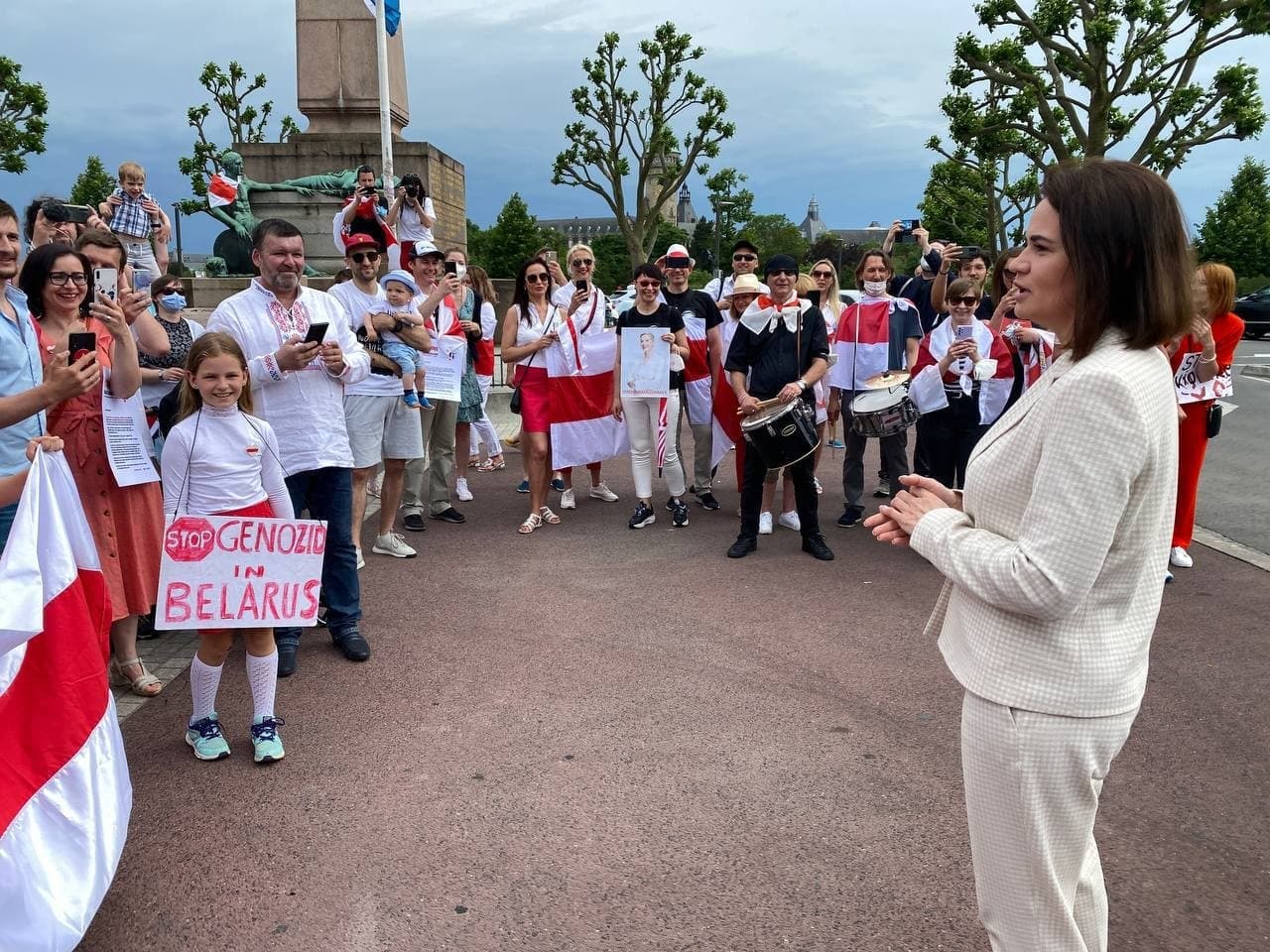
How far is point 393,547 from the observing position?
287 inches

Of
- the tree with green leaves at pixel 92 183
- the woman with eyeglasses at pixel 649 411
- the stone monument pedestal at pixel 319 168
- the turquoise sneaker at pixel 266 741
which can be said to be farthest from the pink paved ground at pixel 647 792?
the tree with green leaves at pixel 92 183

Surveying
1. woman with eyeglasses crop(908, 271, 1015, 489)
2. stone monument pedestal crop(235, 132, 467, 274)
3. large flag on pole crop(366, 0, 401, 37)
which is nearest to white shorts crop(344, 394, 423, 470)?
woman with eyeglasses crop(908, 271, 1015, 489)

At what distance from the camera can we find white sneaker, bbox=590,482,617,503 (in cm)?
933

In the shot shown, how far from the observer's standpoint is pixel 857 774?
12.9 feet

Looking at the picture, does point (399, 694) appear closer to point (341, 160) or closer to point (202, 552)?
point (202, 552)

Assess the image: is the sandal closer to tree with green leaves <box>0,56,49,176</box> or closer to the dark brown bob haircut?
the dark brown bob haircut

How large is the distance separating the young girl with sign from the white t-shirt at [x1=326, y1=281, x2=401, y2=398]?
88.1 inches

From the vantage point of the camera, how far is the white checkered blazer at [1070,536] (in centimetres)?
169

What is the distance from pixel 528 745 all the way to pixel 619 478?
20.6 ft

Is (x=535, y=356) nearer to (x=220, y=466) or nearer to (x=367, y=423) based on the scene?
(x=367, y=423)

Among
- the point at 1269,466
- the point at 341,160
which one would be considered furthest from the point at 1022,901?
the point at 341,160

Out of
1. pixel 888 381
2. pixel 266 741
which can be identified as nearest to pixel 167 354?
pixel 266 741

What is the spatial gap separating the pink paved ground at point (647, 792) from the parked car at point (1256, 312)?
3156 centimetres

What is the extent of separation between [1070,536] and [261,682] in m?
3.35
